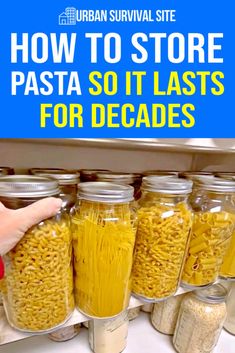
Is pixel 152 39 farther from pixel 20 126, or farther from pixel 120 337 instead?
pixel 120 337

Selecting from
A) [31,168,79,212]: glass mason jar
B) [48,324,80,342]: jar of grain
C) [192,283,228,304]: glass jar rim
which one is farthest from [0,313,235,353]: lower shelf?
[31,168,79,212]: glass mason jar

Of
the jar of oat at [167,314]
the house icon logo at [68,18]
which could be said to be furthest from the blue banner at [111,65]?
the jar of oat at [167,314]

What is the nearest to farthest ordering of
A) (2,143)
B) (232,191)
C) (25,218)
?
(25,218) < (232,191) < (2,143)

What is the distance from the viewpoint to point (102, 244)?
42cm

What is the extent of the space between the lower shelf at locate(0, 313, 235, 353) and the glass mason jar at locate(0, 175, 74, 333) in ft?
0.80

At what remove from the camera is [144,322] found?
2.37 ft

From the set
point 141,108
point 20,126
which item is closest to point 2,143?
point 20,126

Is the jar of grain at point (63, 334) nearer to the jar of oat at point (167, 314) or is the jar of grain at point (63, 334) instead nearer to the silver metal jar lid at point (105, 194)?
the jar of oat at point (167, 314)

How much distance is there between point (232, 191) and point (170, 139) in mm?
204

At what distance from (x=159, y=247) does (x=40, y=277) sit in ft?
0.71

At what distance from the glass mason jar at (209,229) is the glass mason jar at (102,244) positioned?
0.54 ft

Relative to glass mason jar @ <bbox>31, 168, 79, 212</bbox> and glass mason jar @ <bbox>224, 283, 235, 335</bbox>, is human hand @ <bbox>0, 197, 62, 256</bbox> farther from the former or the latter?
glass mason jar @ <bbox>224, 283, 235, 335</bbox>

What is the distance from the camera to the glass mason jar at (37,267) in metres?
0.37

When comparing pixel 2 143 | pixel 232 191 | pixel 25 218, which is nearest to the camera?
pixel 25 218
